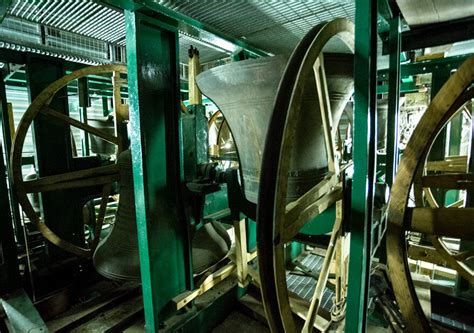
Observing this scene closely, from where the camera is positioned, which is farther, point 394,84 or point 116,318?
point 116,318

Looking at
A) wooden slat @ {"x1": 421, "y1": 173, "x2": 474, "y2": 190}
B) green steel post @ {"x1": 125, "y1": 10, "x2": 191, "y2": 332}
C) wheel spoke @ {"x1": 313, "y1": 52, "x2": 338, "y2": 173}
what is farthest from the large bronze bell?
wooden slat @ {"x1": 421, "y1": 173, "x2": 474, "y2": 190}

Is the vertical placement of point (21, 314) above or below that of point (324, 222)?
below

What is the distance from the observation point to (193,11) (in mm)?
1408

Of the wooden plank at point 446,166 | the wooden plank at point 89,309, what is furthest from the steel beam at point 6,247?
the wooden plank at point 446,166

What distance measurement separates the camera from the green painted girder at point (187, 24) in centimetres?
112

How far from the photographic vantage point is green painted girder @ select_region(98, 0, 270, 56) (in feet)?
3.67

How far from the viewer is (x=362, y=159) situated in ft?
3.12

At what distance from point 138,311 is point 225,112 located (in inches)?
68.9

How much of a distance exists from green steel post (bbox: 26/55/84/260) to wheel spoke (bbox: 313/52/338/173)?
2.33m

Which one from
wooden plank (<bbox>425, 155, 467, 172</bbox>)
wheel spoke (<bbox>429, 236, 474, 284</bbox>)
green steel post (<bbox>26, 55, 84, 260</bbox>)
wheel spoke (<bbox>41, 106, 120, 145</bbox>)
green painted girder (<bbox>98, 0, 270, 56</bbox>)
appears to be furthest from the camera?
wooden plank (<bbox>425, 155, 467, 172</bbox>)

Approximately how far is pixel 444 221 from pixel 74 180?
2156mm

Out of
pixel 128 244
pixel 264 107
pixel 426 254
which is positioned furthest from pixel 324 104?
pixel 426 254

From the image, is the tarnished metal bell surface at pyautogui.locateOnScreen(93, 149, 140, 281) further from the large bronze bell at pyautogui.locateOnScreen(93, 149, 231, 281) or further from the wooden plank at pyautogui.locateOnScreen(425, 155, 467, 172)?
the wooden plank at pyautogui.locateOnScreen(425, 155, 467, 172)

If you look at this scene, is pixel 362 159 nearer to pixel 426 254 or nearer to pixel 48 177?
pixel 426 254
